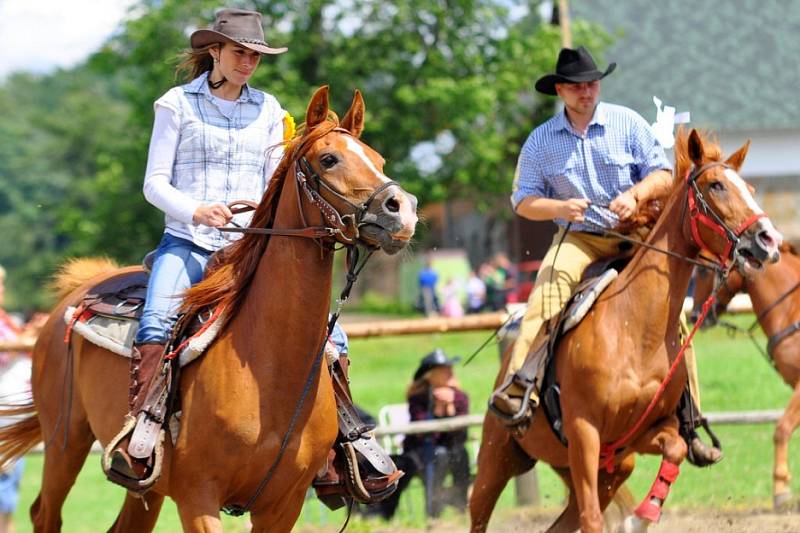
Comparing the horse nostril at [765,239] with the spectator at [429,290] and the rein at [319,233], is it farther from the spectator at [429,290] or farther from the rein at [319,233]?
the spectator at [429,290]

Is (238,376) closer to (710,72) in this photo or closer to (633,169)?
(633,169)

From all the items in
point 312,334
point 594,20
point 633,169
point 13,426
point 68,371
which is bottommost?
point 13,426

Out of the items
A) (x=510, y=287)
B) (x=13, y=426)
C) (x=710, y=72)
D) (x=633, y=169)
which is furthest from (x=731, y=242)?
(x=710, y=72)

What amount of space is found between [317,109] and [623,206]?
2.43 m

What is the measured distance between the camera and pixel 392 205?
14.8 feet

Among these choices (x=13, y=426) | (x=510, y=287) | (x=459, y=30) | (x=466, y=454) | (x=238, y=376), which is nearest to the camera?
(x=238, y=376)

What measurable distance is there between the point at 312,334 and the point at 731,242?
2.52 m

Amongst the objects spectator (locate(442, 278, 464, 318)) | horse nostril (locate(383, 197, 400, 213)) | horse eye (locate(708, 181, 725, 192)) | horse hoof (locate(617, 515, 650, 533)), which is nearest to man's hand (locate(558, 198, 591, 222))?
horse eye (locate(708, 181, 725, 192))

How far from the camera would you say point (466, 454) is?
396 inches

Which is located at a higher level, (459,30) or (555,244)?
(459,30)

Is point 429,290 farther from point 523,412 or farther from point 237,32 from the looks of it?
point 237,32

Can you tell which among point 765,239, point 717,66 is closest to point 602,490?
point 765,239

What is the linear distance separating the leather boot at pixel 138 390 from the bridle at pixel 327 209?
688 millimetres

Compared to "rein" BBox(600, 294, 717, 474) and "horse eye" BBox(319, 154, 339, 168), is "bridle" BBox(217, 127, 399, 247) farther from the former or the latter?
"rein" BBox(600, 294, 717, 474)
